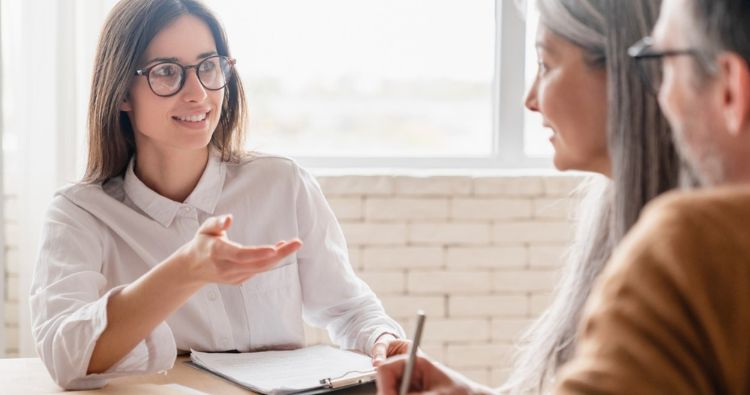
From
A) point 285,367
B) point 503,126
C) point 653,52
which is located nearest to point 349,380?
point 285,367

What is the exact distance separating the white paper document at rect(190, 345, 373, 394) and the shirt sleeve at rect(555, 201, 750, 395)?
3.09 feet

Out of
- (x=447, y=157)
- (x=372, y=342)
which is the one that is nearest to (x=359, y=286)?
(x=372, y=342)

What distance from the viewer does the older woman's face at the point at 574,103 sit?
5.06ft

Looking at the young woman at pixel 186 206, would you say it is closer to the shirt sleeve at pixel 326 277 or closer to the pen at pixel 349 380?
the shirt sleeve at pixel 326 277

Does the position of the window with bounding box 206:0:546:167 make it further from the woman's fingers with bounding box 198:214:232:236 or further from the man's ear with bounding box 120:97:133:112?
the woman's fingers with bounding box 198:214:232:236

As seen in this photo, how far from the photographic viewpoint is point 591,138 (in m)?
1.55

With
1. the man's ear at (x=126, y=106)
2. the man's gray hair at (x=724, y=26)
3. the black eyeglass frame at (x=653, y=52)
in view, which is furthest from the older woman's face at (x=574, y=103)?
the man's ear at (x=126, y=106)

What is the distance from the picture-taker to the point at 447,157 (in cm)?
365

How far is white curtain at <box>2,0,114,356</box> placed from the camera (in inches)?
127

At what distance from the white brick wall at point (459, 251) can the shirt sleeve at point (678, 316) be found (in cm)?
264

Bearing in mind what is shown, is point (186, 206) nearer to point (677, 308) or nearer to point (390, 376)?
point (390, 376)

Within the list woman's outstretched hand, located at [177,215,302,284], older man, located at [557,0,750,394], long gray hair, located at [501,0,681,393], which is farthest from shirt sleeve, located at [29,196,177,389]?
older man, located at [557,0,750,394]

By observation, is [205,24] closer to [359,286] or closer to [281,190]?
[281,190]

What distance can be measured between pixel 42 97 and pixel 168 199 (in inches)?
52.8
